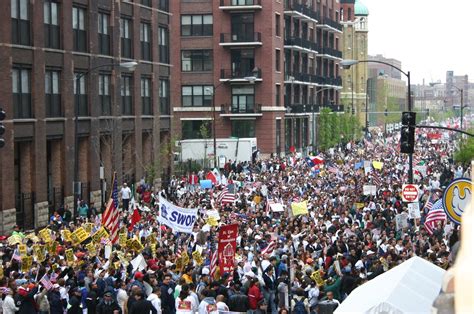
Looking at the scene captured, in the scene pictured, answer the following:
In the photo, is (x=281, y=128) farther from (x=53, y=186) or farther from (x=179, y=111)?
(x=53, y=186)

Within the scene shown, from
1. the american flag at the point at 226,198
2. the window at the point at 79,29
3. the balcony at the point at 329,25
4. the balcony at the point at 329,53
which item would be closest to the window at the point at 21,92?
the window at the point at 79,29

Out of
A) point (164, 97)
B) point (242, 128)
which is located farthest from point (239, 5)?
point (164, 97)

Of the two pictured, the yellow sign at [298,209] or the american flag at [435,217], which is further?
the yellow sign at [298,209]

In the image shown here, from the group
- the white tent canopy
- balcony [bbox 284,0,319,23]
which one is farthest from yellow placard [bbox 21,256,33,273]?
balcony [bbox 284,0,319,23]

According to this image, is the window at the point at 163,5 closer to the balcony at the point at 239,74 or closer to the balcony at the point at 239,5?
the balcony at the point at 239,74

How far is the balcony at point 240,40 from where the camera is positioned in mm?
82938

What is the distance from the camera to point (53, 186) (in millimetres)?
42000

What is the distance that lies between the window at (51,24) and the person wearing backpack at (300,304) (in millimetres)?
25933

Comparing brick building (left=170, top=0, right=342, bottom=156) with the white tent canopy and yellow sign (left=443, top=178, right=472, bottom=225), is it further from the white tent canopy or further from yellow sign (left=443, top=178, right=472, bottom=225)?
the white tent canopy

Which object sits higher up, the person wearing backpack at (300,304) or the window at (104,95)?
the window at (104,95)

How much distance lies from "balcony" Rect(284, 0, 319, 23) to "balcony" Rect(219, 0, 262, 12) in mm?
7770

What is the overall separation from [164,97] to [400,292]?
47.6 meters

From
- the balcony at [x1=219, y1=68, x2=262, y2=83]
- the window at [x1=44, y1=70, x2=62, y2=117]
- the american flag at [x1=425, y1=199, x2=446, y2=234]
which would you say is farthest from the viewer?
the balcony at [x1=219, y1=68, x2=262, y2=83]

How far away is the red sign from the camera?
2030cm
